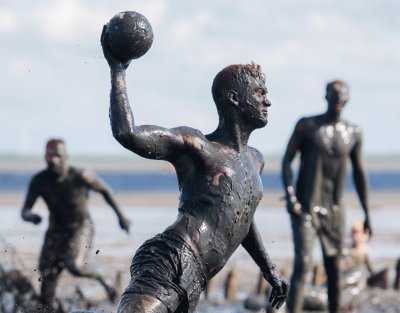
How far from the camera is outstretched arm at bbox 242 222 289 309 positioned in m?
7.91

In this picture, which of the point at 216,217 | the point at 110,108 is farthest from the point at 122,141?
the point at 216,217

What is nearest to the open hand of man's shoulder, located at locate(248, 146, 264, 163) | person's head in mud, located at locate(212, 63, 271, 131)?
man's shoulder, located at locate(248, 146, 264, 163)

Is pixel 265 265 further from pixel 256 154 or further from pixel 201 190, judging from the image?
pixel 201 190

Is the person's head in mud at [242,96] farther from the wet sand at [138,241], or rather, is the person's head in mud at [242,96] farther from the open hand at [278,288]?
the wet sand at [138,241]

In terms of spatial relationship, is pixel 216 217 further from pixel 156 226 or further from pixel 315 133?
pixel 156 226

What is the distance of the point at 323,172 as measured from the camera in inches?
549

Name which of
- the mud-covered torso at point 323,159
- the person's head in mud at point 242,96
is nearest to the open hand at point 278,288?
the person's head in mud at point 242,96

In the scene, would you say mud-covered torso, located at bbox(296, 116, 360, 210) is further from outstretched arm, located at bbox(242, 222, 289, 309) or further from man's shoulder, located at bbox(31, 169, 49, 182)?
outstretched arm, located at bbox(242, 222, 289, 309)

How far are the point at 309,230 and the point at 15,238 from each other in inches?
651

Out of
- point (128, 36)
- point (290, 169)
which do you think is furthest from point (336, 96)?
point (128, 36)

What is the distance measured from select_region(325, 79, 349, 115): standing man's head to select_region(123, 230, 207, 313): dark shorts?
6.71 m

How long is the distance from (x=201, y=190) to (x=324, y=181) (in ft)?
21.9

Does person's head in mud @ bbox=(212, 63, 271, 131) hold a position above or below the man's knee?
above

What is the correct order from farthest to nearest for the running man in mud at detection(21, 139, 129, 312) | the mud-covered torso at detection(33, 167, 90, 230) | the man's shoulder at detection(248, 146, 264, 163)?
the mud-covered torso at detection(33, 167, 90, 230) → the running man in mud at detection(21, 139, 129, 312) → the man's shoulder at detection(248, 146, 264, 163)
